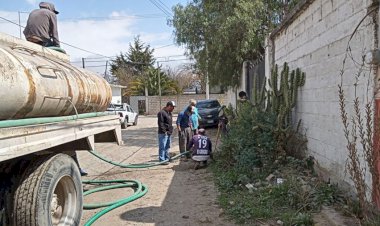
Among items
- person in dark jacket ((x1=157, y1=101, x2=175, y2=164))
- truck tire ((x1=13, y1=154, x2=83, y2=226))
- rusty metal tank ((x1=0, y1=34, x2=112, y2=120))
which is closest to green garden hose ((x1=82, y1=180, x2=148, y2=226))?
truck tire ((x1=13, y1=154, x2=83, y2=226))

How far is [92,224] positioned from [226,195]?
2194mm

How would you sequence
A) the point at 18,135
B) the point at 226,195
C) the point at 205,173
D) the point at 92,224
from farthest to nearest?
the point at 205,173, the point at 226,195, the point at 92,224, the point at 18,135

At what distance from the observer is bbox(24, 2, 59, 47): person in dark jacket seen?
5555mm

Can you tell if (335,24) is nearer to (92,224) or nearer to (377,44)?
(377,44)

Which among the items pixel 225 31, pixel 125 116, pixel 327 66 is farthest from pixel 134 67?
pixel 327 66

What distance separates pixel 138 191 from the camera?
6492mm

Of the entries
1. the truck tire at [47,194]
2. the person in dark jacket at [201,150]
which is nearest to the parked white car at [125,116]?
the person in dark jacket at [201,150]

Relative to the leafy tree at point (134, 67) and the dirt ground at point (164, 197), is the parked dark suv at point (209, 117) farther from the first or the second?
the leafy tree at point (134, 67)

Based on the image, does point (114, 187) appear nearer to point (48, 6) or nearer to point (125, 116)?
point (48, 6)

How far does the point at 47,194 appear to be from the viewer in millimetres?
3695

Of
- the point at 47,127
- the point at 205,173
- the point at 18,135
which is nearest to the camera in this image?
the point at 18,135

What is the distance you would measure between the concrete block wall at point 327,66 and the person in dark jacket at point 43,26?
165 inches

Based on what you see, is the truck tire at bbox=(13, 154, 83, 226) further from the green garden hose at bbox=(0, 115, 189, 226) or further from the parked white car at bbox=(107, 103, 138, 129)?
the parked white car at bbox=(107, 103, 138, 129)

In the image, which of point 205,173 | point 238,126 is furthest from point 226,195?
point 238,126
